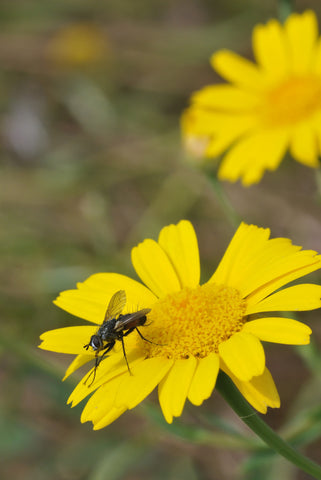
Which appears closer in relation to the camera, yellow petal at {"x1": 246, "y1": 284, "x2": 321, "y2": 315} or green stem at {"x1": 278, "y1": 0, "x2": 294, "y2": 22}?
yellow petal at {"x1": 246, "y1": 284, "x2": 321, "y2": 315}

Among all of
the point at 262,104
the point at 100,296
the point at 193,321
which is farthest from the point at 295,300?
the point at 262,104

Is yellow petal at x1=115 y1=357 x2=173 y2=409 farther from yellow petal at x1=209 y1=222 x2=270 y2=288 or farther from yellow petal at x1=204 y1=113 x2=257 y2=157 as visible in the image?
yellow petal at x1=204 y1=113 x2=257 y2=157

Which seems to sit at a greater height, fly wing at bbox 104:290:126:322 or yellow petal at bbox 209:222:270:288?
fly wing at bbox 104:290:126:322

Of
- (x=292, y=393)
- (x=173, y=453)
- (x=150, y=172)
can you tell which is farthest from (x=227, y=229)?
(x=173, y=453)

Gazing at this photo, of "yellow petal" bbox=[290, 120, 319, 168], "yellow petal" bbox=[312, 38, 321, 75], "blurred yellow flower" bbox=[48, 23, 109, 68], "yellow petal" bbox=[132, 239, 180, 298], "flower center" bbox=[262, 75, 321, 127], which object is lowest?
"yellow petal" bbox=[132, 239, 180, 298]

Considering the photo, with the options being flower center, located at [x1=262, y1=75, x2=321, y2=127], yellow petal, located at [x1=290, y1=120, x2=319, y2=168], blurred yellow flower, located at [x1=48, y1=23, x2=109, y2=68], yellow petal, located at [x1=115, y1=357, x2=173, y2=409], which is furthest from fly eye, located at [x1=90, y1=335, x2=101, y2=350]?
blurred yellow flower, located at [x1=48, y1=23, x2=109, y2=68]

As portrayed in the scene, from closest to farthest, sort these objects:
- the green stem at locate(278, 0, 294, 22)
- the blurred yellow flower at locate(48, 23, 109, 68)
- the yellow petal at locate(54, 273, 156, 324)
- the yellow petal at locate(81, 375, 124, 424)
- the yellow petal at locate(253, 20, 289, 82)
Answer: the yellow petal at locate(81, 375, 124, 424) → the yellow petal at locate(54, 273, 156, 324) → the green stem at locate(278, 0, 294, 22) → the yellow petal at locate(253, 20, 289, 82) → the blurred yellow flower at locate(48, 23, 109, 68)

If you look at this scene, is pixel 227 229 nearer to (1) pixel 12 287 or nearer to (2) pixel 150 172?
(2) pixel 150 172
